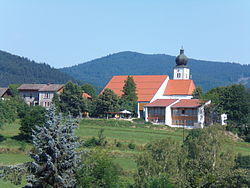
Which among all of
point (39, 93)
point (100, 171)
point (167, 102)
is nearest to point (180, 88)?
point (167, 102)

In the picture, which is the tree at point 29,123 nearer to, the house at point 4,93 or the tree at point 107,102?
the tree at point 107,102

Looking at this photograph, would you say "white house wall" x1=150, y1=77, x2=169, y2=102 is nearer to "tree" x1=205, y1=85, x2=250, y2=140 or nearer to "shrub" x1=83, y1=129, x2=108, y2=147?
"tree" x1=205, y1=85, x2=250, y2=140

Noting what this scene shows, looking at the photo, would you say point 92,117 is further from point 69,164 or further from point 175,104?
point 69,164

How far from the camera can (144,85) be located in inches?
2987

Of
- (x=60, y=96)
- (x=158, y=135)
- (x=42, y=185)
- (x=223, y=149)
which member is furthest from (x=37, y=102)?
(x=42, y=185)

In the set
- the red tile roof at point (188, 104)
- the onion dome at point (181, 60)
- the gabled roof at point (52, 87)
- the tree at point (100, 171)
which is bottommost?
the tree at point (100, 171)

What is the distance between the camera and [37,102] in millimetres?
79250

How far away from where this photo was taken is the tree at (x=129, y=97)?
223ft

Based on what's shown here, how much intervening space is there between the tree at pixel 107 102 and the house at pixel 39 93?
45.1ft

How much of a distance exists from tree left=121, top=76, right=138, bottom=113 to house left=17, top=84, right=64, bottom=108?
39.3 ft

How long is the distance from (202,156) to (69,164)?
45.8 ft

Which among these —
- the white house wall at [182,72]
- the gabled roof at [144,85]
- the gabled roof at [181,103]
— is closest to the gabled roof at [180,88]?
the gabled roof at [144,85]

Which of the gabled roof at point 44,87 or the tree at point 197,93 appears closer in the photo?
the tree at point 197,93

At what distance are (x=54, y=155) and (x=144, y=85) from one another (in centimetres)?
5575
